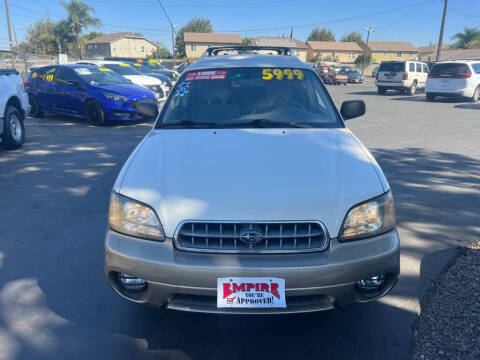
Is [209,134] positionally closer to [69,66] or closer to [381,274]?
[381,274]

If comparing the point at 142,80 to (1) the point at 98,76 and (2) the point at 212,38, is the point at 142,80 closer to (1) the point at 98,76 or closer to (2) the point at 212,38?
(1) the point at 98,76

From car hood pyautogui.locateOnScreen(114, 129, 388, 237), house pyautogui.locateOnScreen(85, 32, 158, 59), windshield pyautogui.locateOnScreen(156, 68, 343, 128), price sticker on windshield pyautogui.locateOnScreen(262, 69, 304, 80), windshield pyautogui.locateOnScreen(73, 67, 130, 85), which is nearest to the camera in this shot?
car hood pyautogui.locateOnScreen(114, 129, 388, 237)

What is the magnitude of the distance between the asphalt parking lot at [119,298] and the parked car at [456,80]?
12115mm

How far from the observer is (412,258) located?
11.8 feet

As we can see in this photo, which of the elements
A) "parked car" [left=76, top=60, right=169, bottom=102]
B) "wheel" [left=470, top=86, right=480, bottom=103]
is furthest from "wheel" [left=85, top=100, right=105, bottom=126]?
"wheel" [left=470, top=86, right=480, bottom=103]

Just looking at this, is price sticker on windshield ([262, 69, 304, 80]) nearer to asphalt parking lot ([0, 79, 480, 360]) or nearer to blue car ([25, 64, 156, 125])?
asphalt parking lot ([0, 79, 480, 360])

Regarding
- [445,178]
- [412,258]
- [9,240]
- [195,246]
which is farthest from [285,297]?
[445,178]

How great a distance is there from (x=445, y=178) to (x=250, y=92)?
3.90 metres

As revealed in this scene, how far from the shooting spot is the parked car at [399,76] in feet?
71.4

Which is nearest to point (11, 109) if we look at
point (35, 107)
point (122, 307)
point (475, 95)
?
point (35, 107)

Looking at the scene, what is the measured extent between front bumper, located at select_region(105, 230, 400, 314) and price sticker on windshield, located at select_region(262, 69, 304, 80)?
2.14 m

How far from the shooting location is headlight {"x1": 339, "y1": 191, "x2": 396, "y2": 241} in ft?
7.45

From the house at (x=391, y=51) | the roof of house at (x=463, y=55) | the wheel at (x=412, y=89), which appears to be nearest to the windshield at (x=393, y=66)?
the wheel at (x=412, y=89)

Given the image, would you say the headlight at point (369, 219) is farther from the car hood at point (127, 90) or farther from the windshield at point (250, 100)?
the car hood at point (127, 90)
